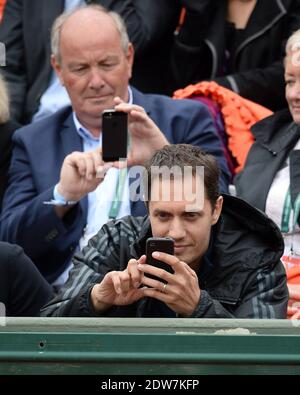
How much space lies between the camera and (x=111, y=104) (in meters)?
4.57

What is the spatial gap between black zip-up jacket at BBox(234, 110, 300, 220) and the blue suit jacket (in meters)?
0.10

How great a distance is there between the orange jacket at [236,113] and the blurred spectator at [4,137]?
0.75 metres

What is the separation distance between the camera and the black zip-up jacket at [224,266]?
3.30 meters

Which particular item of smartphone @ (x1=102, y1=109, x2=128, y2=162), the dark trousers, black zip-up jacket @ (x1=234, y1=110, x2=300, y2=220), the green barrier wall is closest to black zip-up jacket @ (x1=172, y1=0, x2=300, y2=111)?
black zip-up jacket @ (x1=234, y1=110, x2=300, y2=220)

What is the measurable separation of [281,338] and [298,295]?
96cm

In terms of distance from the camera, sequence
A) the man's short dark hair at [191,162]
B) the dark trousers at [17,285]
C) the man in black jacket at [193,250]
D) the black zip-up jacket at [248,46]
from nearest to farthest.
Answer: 1. the man in black jacket at [193,250]
2. the man's short dark hair at [191,162]
3. the dark trousers at [17,285]
4. the black zip-up jacket at [248,46]

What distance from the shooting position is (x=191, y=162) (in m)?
3.46

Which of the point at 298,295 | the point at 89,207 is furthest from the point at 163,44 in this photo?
the point at 298,295

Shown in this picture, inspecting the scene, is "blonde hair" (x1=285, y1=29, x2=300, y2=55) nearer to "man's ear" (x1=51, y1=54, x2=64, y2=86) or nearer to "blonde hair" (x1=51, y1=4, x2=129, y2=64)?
"blonde hair" (x1=51, y1=4, x2=129, y2=64)

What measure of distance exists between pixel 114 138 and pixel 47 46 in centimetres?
154

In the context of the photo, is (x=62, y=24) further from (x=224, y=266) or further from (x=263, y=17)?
(x=224, y=266)

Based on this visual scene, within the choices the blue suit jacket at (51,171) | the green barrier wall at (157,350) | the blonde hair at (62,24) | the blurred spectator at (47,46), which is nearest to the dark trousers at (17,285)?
the blue suit jacket at (51,171)

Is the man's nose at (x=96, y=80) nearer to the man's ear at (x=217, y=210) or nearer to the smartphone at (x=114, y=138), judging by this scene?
the smartphone at (x=114, y=138)

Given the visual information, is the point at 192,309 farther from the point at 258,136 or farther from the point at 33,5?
the point at 33,5
